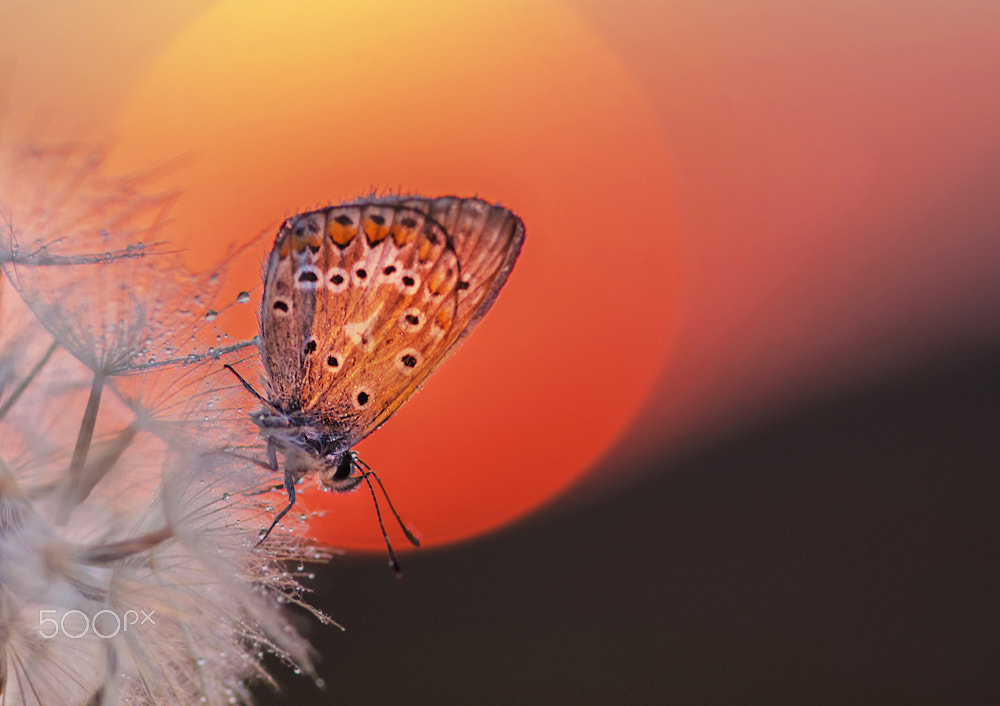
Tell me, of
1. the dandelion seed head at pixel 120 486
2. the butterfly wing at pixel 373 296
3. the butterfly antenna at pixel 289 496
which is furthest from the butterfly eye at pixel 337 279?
the butterfly antenna at pixel 289 496

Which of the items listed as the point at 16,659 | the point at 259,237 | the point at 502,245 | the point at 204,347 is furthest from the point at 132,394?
the point at 502,245

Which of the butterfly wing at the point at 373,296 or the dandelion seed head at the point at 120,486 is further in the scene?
the butterfly wing at the point at 373,296

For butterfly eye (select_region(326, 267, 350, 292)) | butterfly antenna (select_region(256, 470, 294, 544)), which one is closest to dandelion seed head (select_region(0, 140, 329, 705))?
butterfly antenna (select_region(256, 470, 294, 544))

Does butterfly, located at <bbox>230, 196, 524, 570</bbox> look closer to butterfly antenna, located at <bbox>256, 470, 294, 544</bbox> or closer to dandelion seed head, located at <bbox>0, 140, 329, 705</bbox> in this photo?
butterfly antenna, located at <bbox>256, 470, 294, 544</bbox>

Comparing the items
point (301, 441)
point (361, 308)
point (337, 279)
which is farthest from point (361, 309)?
point (301, 441)

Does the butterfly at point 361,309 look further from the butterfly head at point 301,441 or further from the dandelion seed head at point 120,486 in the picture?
the dandelion seed head at point 120,486

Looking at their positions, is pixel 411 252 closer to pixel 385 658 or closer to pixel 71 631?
pixel 71 631

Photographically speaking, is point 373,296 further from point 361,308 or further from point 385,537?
point 385,537
